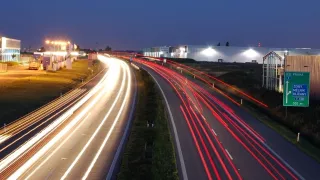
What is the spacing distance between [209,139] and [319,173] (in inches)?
370

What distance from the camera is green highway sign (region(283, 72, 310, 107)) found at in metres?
36.8

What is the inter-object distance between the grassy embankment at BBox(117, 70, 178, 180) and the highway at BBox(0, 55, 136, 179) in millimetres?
844

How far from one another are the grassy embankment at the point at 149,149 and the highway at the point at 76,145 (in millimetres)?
844

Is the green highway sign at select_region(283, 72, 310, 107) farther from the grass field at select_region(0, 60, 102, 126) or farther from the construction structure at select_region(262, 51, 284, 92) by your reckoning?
the grass field at select_region(0, 60, 102, 126)

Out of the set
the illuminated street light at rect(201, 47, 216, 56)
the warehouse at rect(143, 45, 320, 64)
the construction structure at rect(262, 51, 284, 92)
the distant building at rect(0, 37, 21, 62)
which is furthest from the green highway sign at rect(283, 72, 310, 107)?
the distant building at rect(0, 37, 21, 62)

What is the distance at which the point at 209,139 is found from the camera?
109 feet

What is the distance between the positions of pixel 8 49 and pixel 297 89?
120910mm

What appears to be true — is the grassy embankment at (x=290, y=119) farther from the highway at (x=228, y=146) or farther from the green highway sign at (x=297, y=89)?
the green highway sign at (x=297, y=89)

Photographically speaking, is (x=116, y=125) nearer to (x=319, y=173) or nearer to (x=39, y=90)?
(x=319, y=173)

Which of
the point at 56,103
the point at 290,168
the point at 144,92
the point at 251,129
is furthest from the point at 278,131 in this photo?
the point at 144,92

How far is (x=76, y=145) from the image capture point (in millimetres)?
30953

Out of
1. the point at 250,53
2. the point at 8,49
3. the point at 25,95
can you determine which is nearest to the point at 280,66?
the point at 25,95

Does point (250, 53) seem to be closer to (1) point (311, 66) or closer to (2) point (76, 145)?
(1) point (311, 66)

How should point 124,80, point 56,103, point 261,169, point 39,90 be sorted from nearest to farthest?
point 261,169
point 56,103
point 39,90
point 124,80
